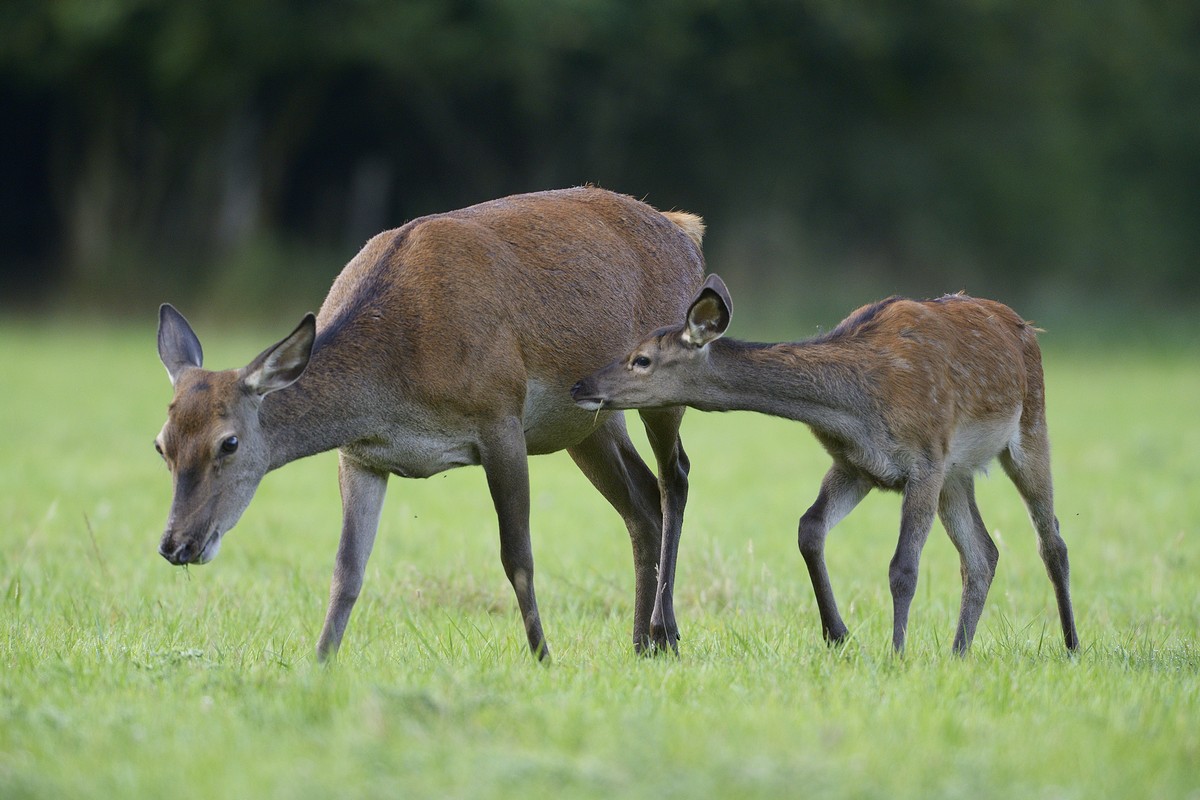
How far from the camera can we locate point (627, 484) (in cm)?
769

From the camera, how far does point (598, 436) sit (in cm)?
762

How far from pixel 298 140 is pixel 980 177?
1537 cm

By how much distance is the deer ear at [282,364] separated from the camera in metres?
5.93

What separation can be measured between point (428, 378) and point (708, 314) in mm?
1212

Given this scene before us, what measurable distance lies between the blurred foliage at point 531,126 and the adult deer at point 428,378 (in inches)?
734

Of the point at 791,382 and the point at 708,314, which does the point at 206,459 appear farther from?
the point at 791,382

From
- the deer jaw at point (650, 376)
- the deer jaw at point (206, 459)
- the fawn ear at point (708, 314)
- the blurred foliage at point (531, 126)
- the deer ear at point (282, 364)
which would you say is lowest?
the deer jaw at point (206, 459)

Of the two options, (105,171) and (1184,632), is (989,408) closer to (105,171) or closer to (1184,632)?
(1184,632)

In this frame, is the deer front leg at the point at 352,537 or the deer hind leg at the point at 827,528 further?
the deer hind leg at the point at 827,528

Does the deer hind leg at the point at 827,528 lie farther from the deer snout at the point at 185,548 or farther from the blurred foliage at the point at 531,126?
the blurred foliage at the point at 531,126

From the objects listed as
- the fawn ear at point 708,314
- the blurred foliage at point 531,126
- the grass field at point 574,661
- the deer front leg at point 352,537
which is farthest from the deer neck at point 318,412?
the blurred foliage at point 531,126

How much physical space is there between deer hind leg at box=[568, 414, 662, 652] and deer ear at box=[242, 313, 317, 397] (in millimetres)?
1954

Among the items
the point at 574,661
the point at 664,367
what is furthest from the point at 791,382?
the point at 574,661

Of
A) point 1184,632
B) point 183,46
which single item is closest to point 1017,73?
point 183,46
